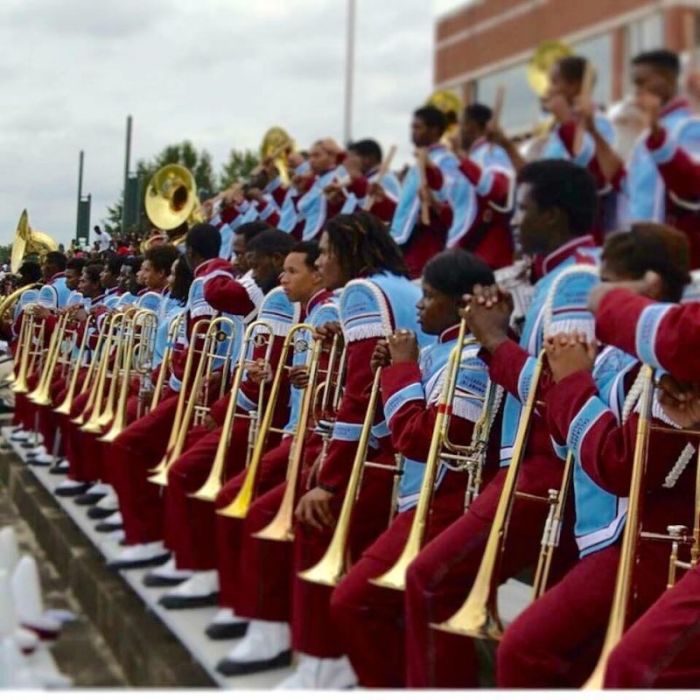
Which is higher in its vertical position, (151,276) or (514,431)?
(151,276)

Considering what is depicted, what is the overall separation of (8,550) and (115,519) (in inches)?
20.8

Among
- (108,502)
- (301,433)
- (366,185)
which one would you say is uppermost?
(366,185)

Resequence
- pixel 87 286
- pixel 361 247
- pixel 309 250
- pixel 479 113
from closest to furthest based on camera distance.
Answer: pixel 479 113 → pixel 87 286 → pixel 361 247 → pixel 309 250

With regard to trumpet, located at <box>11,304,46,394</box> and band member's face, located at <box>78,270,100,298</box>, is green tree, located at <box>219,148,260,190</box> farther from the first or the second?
trumpet, located at <box>11,304,46,394</box>

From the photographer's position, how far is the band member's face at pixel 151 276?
7.78 feet

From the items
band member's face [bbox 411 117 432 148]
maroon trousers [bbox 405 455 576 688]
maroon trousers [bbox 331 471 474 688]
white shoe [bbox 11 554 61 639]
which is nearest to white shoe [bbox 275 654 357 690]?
maroon trousers [bbox 331 471 474 688]

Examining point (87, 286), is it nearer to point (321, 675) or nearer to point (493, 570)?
point (321, 675)

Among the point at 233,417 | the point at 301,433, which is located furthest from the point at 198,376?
the point at 301,433

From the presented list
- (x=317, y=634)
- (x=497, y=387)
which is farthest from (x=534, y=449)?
(x=317, y=634)

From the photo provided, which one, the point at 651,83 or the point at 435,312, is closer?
the point at 651,83

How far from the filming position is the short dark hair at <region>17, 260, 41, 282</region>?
2062 mm

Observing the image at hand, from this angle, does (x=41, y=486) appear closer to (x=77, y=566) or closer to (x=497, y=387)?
(x=77, y=566)

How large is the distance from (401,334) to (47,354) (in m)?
0.89

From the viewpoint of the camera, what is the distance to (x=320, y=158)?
8.00 ft
